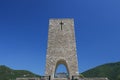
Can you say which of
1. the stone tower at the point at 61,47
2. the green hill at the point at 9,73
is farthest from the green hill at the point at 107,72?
the stone tower at the point at 61,47

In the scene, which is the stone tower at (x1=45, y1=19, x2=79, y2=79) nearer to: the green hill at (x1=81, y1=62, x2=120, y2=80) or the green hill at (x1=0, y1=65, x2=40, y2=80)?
the green hill at (x1=81, y1=62, x2=120, y2=80)

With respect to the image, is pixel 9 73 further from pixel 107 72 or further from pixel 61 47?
pixel 61 47

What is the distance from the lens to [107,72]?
150500mm

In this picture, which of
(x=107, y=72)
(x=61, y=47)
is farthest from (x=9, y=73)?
(x=61, y=47)

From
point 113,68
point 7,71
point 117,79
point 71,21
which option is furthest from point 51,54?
point 7,71

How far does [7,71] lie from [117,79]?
97.4 meters

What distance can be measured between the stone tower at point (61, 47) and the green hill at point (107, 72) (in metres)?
113

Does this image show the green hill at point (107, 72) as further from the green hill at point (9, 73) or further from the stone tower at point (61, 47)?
the stone tower at point (61, 47)

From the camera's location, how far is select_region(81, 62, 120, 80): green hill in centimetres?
13938

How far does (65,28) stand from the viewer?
30984 mm

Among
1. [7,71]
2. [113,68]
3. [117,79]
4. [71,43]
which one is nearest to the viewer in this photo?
[71,43]

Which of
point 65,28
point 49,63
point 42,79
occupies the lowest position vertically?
point 42,79

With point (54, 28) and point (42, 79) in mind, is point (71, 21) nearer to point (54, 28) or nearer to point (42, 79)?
point (54, 28)

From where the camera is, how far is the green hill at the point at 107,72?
13938 cm
